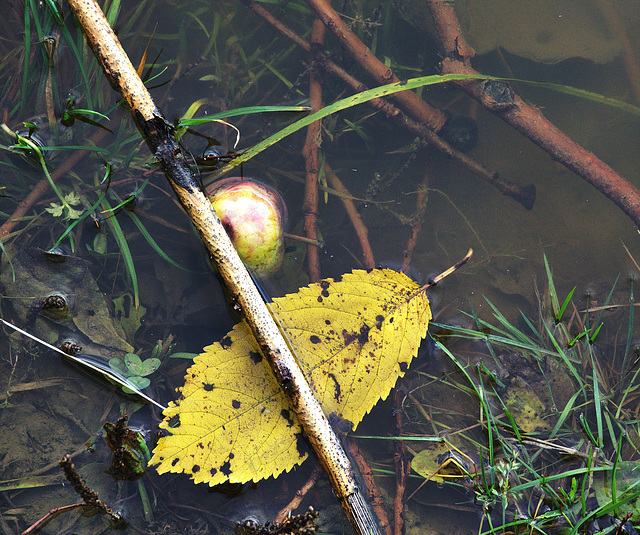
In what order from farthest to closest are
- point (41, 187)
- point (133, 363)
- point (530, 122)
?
point (530, 122), point (41, 187), point (133, 363)

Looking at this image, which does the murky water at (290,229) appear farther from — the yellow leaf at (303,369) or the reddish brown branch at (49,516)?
the yellow leaf at (303,369)

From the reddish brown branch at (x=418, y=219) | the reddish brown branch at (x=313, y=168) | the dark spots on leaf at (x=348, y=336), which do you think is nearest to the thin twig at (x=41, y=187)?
the reddish brown branch at (x=313, y=168)

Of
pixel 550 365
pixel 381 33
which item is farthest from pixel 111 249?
pixel 550 365

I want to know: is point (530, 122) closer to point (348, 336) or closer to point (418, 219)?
point (418, 219)

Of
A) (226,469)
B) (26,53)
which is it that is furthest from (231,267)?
(26,53)

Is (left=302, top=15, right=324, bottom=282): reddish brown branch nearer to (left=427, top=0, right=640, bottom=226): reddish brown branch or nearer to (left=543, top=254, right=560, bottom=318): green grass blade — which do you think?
(left=427, top=0, right=640, bottom=226): reddish brown branch

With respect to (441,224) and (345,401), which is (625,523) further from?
(441,224)

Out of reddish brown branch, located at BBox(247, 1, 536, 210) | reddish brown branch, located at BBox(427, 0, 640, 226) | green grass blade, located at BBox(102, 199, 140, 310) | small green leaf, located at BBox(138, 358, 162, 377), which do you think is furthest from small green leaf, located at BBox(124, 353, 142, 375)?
reddish brown branch, located at BBox(427, 0, 640, 226)
